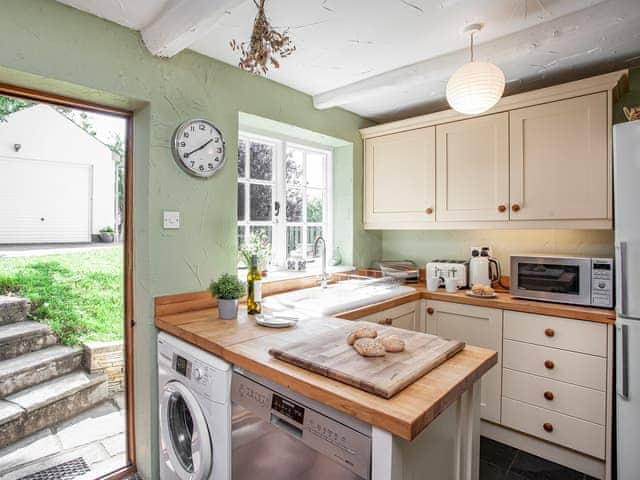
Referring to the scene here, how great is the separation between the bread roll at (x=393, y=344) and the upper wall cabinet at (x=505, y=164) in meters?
1.55

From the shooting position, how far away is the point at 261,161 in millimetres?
2676

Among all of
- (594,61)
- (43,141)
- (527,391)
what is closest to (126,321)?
(43,141)

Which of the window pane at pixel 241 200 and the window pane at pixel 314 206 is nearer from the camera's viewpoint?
the window pane at pixel 241 200

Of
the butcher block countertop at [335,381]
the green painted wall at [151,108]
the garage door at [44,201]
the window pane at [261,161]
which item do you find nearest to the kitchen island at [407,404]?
the butcher block countertop at [335,381]

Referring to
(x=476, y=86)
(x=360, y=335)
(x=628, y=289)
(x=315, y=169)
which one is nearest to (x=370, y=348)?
(x=360, y=335)

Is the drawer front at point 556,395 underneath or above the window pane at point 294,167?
underneath

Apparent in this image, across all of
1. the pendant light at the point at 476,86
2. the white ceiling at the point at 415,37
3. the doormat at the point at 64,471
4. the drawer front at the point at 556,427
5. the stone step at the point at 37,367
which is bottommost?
the doormat at the point at 64,471

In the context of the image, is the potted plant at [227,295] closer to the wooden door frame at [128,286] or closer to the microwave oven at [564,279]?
the wooden door frame at [128,286]

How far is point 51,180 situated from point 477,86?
205 cm

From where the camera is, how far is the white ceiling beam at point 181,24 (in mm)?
1416

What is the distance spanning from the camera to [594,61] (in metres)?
2.08

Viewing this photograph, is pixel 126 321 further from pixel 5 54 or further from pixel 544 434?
pixel 544 434

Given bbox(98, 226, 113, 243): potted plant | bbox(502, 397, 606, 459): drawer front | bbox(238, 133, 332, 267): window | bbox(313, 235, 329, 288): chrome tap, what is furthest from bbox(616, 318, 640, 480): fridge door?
bbox(98, 226, 113, 243): potted plant

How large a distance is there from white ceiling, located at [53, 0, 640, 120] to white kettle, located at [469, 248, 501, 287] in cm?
118
